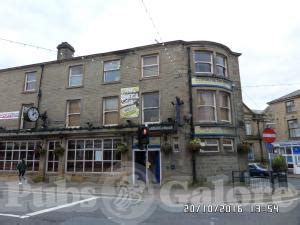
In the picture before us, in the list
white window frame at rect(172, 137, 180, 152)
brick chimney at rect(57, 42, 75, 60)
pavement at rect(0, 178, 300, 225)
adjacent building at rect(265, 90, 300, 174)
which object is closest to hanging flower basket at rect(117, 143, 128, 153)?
white window frame at rect(172, 137, 180, 152)

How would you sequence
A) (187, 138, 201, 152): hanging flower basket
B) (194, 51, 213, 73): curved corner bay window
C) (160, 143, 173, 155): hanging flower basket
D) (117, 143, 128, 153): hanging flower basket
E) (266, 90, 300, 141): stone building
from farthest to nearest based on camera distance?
(266, 90, 300, 141): stone building
(194, 51, 213, 73): curved corner bay window
(117, 143, 128, 153): hanging flower basket
(160, 143, 173, 155): hanging flower basket
(187, 138, 201, 152): hanging flower basket

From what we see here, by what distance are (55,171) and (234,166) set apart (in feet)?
42.3

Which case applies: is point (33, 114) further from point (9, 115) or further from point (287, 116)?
point (287, 116)

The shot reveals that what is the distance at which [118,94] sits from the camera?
19.0 metres

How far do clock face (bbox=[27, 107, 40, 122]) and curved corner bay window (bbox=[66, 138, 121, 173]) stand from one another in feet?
10.7

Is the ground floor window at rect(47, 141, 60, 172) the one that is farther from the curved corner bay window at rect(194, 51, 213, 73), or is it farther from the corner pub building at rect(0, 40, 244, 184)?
the curved corner bay window at rect(194, 51, 213, 73)

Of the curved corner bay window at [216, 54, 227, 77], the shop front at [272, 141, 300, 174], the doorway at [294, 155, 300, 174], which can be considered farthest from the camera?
the shop front at [272, 141, 300, 174]

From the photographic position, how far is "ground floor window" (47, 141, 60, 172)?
19.3 meters

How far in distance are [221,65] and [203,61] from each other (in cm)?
162

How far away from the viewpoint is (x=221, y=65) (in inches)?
747

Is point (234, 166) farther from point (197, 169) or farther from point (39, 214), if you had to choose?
point (39, 214)

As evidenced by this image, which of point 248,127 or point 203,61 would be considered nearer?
point 203,61

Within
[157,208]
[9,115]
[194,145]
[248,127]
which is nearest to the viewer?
[157,208]

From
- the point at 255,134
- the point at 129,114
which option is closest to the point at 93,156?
the point at 129,114
